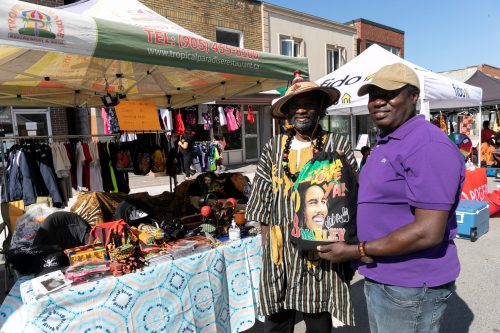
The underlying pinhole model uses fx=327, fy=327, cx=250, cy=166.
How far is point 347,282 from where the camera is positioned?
192 cm

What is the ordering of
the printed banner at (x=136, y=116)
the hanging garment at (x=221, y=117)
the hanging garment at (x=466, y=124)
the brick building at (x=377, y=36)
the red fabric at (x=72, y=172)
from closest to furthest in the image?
the printed banner at (x=136, y=116) < the red fabric at (x=72, y=172) < the hanging garment at (x=221, y=117) < the hanging garment at (x=466, y=124) < the brick building at (x=377, y=36)

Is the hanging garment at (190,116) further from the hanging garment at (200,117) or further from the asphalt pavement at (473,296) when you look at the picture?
Answer: the asphalt pavement at (473,296)

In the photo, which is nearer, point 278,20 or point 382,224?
point 382,224

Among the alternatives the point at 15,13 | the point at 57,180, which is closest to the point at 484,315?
the point at 15,13

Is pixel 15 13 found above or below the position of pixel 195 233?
above

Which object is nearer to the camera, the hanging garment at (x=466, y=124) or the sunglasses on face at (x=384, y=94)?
the sunglasses on face at (x=384, y=94)

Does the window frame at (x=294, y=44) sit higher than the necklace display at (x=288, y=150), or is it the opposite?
the window frame at (x=294, y=44)

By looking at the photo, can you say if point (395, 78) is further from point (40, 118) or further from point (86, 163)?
point (40, 118)

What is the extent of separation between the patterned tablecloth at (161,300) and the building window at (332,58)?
14.8m

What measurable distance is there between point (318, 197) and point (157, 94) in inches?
184

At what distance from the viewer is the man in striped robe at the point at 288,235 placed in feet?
6.13

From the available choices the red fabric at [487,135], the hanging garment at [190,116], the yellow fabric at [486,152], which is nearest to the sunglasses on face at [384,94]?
the hanging garment at [190,116]

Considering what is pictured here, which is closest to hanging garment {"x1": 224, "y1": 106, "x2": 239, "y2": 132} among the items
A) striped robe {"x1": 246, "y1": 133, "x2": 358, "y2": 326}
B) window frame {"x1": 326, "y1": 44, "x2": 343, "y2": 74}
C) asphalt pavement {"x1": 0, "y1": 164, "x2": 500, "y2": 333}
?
window frame {"x1": 326, "y1": 44, "x2": 343, "y2": 74}

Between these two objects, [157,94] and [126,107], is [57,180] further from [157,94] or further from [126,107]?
[157,94]
